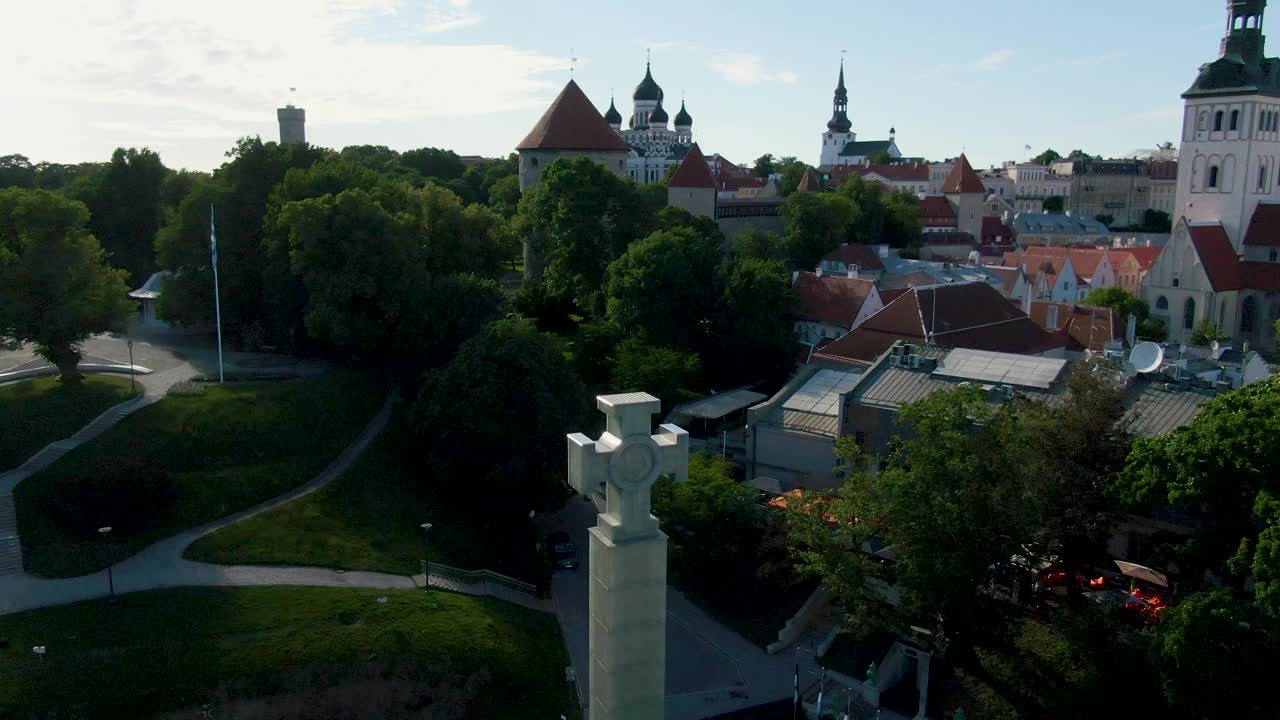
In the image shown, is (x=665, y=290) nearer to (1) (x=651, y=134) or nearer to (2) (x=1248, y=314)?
(2) (x=1248, y=314)

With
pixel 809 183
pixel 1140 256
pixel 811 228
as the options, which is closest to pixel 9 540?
pixel 811 228

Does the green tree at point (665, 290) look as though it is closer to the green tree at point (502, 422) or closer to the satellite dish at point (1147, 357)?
the green tree at point (502, 422)

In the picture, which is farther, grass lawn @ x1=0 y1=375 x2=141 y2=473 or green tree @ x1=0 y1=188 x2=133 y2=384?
green tree @ x1=0 y1=188 x2=133 y2=384

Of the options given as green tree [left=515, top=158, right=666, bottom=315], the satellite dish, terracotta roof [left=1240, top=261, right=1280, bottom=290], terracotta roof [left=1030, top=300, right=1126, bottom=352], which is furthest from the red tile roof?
terracotta roof [left=1240, top=261, right=1280, bottom=290]

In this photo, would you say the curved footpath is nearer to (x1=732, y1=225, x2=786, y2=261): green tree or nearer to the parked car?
the parked car

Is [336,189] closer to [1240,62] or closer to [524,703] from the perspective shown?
[524,703]

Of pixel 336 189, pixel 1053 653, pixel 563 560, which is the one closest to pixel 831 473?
pixel 563 560

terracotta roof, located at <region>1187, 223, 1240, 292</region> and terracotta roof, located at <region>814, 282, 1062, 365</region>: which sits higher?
terracotta roof, located at <region>1187, 223, 1240, 292</region>

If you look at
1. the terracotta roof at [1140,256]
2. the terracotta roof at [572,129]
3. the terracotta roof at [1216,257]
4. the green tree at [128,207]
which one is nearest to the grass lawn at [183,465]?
the green tree at [128,207]
